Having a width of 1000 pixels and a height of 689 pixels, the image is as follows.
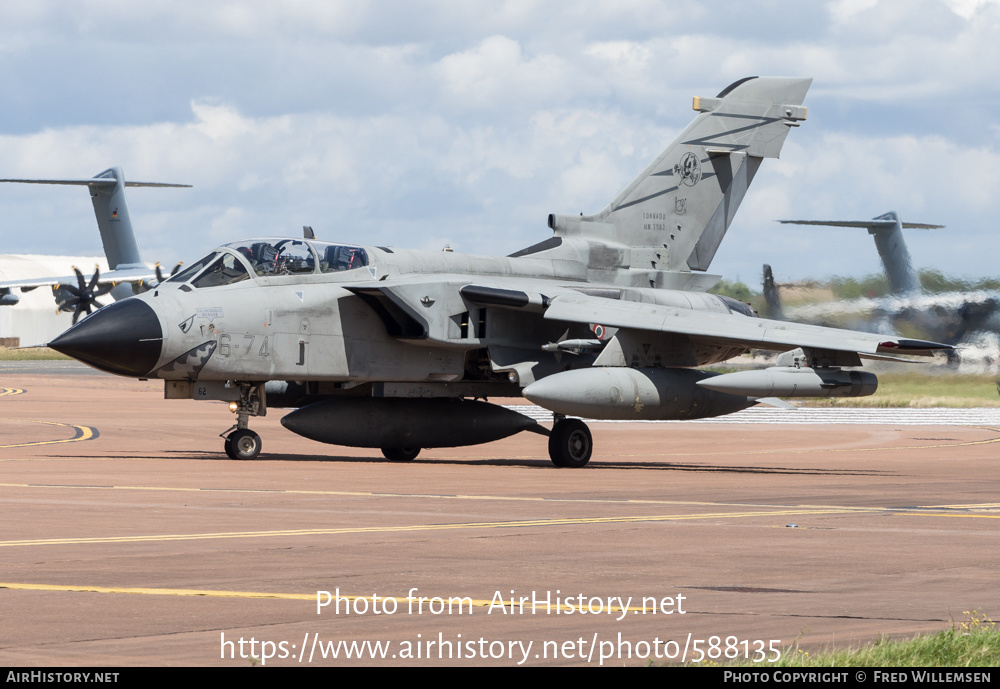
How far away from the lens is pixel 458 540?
1095 centimetres

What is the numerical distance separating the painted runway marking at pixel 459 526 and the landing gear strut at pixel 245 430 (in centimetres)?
889

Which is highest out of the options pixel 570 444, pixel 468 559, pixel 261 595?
pixel 261 595

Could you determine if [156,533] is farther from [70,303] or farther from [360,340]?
[70,303]

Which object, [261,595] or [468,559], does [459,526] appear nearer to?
[468,559]

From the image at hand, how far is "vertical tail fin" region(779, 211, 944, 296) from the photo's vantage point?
30766mm

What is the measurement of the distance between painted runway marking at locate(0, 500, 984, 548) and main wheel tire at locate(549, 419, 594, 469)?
24.5 ft

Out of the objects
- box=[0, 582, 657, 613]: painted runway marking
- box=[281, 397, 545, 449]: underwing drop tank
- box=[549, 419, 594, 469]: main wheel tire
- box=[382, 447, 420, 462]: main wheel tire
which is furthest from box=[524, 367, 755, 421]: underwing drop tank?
box=[0, 582, 657, 613]: painted runway marking

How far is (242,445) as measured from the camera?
20703 millimetres

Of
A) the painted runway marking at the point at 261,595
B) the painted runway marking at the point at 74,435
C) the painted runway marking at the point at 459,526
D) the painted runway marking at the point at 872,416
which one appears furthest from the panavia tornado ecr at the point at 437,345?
the painted runway marking at the point at 872,416

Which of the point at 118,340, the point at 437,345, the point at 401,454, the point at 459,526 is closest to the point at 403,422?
the point at 401,454

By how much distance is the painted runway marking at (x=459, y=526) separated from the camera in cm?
1058

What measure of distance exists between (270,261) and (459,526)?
9210mm

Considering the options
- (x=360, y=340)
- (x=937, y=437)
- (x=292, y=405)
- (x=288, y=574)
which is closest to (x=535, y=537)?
(x=288, y=574)
